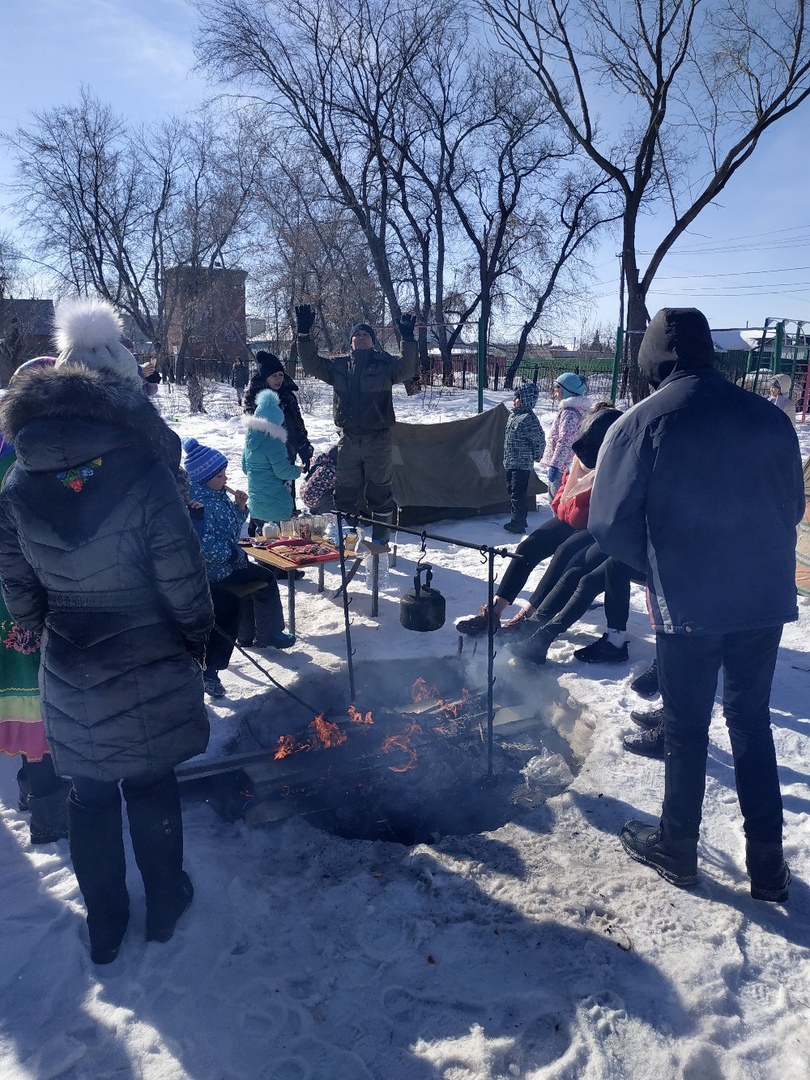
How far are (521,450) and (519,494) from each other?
0.50 meters

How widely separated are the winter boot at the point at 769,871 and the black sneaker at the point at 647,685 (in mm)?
1597

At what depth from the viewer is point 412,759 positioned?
380cm

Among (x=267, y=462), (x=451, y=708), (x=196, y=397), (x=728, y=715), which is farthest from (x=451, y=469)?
(x=196, y=397)

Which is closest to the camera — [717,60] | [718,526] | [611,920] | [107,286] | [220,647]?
[718,526]

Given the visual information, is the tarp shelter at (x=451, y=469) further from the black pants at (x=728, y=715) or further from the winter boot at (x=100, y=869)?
the winter boot at (x=100, y=869)

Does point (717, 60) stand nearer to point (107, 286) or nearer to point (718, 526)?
point (718, 526)

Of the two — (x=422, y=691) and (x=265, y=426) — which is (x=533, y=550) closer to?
(x=422, y=691)

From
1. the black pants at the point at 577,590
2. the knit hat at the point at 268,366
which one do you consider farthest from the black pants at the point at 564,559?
the knit hat at the point at 268,366

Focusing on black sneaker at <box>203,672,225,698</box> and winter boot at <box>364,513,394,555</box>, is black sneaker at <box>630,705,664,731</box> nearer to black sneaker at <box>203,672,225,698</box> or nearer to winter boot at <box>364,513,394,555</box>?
winter boot at <box>364,513,394,555</box>

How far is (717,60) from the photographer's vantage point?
13961 mm

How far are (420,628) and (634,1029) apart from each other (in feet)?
6.25

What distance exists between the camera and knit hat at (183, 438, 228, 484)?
13.5 ft

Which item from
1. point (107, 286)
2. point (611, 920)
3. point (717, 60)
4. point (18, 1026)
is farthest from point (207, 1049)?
point (107, 286)

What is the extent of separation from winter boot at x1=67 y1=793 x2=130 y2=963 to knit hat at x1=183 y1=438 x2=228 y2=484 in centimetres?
209
